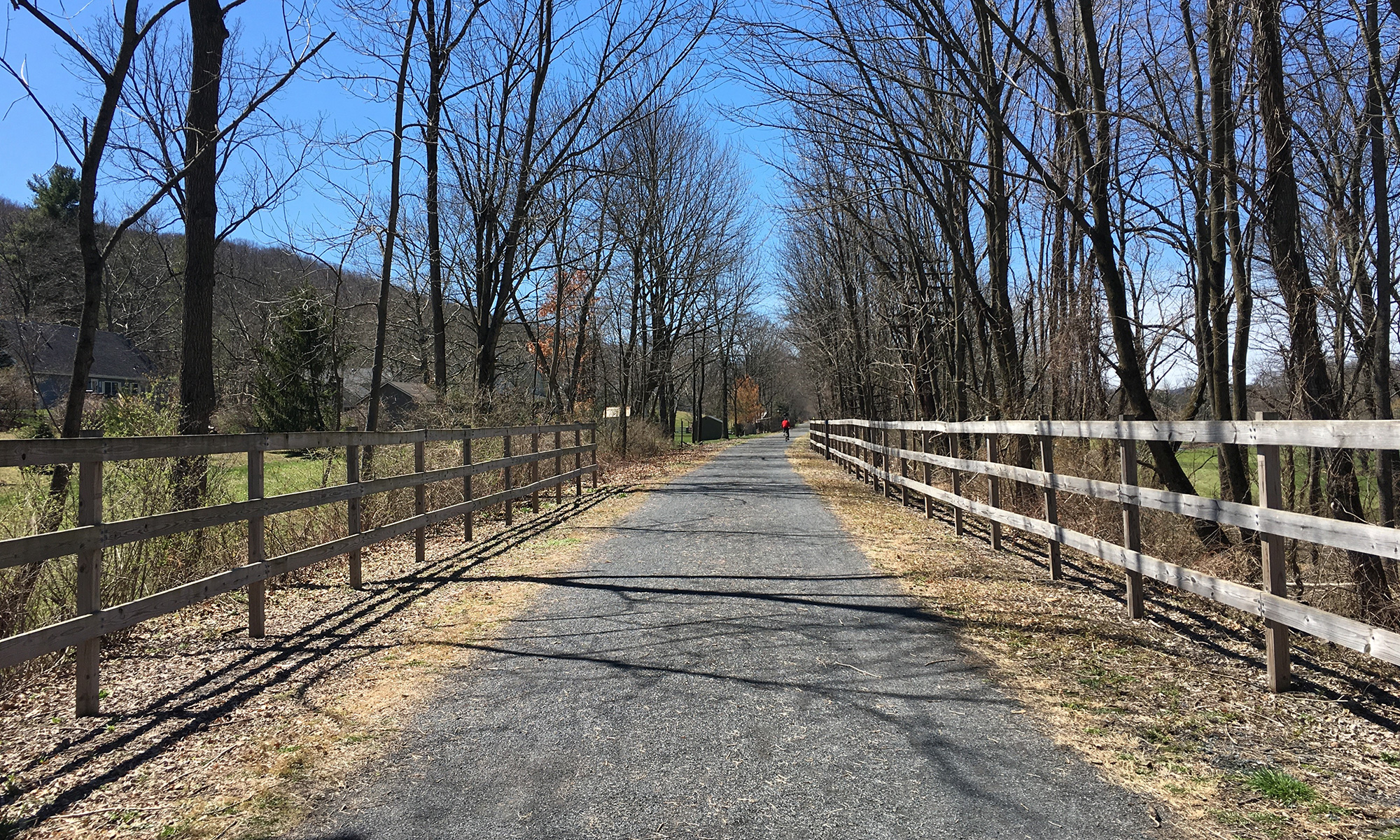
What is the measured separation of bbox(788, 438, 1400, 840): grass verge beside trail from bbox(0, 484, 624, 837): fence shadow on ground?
12.4 feet

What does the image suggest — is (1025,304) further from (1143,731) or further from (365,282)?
(365,282)

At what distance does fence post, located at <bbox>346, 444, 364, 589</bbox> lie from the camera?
22.0 ft

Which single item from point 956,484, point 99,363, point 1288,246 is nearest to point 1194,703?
point 1288,246

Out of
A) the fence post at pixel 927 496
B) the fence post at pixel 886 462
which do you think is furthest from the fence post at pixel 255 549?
the fence post at pixel 886 462

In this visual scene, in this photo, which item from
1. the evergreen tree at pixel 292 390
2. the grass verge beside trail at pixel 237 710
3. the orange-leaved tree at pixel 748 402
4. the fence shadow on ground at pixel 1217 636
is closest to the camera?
the grass verge beside trail at pixel 237 710

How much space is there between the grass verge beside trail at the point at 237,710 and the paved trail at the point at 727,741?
10.4 inches

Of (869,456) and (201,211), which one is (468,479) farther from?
(869,456)

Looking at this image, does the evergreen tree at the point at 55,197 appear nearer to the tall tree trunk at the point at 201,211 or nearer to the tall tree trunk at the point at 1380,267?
the tall tree trunk at the point at 201,211

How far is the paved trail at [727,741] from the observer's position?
9.25 feet

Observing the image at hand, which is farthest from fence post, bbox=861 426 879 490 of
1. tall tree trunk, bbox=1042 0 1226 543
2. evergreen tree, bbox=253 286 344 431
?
evergreen tree, bbox=253 286 344 431

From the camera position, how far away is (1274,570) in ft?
13.2

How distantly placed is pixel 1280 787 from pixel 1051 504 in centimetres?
402

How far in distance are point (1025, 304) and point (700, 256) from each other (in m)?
20.1

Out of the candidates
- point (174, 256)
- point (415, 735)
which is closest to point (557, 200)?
point (174, 256)
